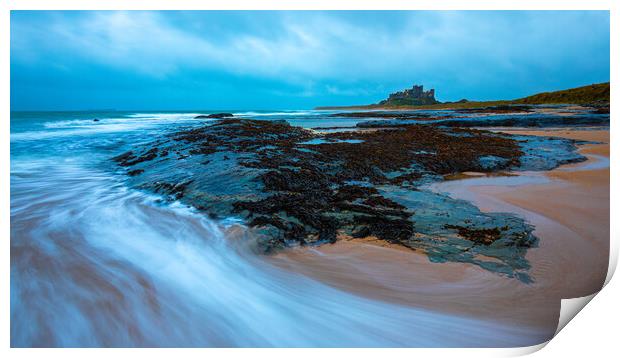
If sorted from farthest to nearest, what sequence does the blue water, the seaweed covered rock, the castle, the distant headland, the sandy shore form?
the castle → the distant headland → the seaweed covered rock → the sandy shore → the blue water

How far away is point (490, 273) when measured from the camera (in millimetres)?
2357

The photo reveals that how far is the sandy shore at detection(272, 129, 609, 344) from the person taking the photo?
80.7 inches

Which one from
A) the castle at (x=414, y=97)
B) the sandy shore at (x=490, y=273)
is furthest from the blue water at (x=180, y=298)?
the castle at (x=414, y=97)

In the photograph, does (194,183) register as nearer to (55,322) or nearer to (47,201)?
(47,201)

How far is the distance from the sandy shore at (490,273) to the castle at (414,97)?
8236cm

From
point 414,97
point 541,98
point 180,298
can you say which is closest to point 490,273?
point 180,298

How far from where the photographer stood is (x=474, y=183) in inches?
192

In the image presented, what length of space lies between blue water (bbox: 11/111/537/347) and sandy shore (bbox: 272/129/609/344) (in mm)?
116

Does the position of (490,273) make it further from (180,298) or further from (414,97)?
(414,97)

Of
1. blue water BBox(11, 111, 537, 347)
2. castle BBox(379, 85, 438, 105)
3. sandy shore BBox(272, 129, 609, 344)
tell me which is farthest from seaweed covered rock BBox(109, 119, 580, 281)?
castle BBox(379, 85, 438, 105)

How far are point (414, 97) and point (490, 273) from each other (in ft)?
289

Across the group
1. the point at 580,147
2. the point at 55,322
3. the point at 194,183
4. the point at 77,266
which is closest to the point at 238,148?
the point at 194,183

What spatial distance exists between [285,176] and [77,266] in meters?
2.53

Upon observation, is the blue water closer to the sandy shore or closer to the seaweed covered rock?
the sandy shore
